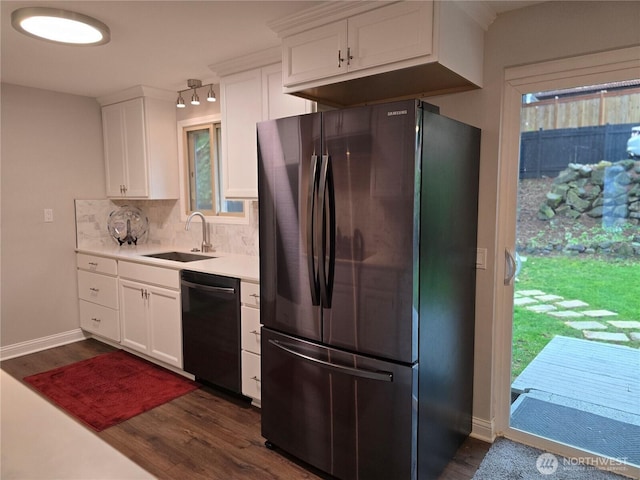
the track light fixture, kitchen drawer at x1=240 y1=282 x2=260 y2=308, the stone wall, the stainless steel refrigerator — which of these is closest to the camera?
the stainless steel refrigerator

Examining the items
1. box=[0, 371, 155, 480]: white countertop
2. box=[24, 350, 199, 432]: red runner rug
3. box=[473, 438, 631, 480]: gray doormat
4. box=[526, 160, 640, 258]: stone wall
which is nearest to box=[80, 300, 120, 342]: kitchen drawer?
box=[24, 350, 199, 432]: red runner rug

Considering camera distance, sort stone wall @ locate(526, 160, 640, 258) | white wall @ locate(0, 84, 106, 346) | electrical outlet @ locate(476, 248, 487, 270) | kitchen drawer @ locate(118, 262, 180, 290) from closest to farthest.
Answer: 1. stone wall @ locate(526, 160, 640, 258)
2. electrical outlet @ locate(476, 248, 487, 270)
3. kitchen drawer @ locate(118, 262, 180, 290)
4. white wall @ locate(0, 84, 106, 346)

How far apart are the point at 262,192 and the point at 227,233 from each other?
1.60 metres

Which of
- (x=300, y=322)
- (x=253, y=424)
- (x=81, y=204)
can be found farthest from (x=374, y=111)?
(x=81, y=204)

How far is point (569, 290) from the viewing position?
234 centimetres

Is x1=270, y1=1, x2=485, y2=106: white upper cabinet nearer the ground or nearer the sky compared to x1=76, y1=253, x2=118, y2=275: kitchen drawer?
nearer the sky

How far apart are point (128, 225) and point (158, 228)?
0.96 ft

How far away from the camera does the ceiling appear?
222cm

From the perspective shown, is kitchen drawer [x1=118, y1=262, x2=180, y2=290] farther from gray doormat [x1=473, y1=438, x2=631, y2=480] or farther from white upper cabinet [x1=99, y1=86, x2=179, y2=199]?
gray doormat [x1=473, y1=438, x2=631, y2=480]

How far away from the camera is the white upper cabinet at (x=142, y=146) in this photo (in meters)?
3.97

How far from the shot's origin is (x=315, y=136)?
205cm

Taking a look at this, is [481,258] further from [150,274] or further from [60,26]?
[60,26]

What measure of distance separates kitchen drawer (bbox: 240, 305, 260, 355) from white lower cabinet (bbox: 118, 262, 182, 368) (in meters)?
0.71

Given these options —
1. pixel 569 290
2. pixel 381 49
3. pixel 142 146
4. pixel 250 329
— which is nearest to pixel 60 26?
pixel 142 146
